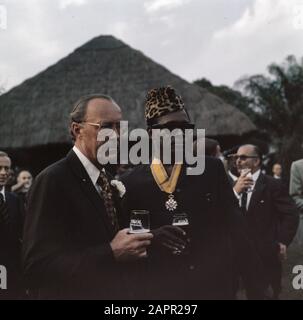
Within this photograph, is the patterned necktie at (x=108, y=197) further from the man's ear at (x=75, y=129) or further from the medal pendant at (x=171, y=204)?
the medal pendant at (x=171, y=204)

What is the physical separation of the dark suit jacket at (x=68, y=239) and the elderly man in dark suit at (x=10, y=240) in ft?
6.66

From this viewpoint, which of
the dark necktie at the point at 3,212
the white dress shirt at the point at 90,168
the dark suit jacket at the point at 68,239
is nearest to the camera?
the dark suit jacket at the point at 68,239

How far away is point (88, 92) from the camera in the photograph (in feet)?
50.4

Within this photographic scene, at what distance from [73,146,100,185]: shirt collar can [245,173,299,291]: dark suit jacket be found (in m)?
2.92

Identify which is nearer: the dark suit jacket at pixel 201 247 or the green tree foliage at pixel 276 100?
the dark suit jacket at pixel 201 247

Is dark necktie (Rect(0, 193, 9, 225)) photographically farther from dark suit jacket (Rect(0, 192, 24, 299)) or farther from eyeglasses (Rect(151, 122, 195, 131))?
eyeglasses (Rect(151, 122, 195, 131))

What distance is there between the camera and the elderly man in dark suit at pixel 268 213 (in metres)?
5.11

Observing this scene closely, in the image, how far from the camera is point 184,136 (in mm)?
2693

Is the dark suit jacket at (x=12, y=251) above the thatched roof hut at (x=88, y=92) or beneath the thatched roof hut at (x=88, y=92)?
beneath

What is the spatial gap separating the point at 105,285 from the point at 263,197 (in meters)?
3.12

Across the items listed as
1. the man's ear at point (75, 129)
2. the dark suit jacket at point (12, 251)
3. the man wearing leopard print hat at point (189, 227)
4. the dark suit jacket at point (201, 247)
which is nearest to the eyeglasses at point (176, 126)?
the man wearing leopard print hat at point (189, 227)

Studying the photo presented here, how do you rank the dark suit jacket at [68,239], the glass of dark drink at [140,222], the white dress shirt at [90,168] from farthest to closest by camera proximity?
1. the white dress shirt at [90,168]
2. the glass of dark drink at [140,222]
3. the dark suit jacket at [68,239]

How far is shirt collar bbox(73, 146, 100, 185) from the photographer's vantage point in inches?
93.9

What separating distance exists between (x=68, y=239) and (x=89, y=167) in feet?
1.13
